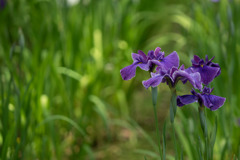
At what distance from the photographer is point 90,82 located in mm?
2566

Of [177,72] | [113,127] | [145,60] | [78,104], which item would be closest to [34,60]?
[78,104]

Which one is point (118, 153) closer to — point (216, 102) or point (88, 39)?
point (88, 39)

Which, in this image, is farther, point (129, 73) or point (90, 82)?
point (90, 82)

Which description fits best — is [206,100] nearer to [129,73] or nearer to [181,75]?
[181,75]

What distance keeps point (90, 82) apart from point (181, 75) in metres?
1.60

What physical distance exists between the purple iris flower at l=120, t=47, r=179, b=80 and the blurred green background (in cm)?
77

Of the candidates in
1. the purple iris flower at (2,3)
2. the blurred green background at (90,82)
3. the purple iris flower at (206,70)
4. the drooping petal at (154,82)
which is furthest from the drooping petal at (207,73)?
the purple iris flower at (2,3)

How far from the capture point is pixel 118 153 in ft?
8.74

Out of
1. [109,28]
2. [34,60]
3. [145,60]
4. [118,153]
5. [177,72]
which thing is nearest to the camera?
[177,72]

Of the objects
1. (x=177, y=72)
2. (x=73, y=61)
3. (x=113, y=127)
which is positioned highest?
(x=73, y=61)

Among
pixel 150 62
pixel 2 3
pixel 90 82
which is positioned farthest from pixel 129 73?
pixel 2 3

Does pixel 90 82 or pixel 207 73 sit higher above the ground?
pixel 90 82

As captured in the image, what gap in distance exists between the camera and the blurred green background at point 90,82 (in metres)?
2.02

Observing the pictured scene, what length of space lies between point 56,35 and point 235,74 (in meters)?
1.41
